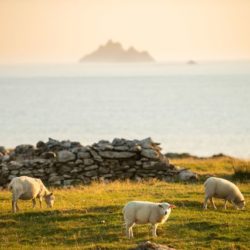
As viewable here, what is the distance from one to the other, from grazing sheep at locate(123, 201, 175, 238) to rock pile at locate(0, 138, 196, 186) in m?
14.6

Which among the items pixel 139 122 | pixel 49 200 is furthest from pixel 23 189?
pixel 139 122

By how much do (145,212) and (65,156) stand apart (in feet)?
52.0

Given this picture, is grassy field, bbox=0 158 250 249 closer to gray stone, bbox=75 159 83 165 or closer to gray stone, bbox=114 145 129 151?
gray stone, bbox=75 159 83 165

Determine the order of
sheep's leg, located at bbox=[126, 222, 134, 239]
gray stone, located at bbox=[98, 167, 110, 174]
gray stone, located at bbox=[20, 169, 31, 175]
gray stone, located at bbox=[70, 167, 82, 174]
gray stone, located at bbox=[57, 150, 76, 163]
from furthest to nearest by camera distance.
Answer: gray stone, located at bbox=[98, 167, 110, 174] < gray stone, located at bbox=[57, 150, 76, 163] < gray stone, located at bbox=[70, 167, 82, 174] < gray stone, located at bbox=[20, 169, 31, 175] < sheep's leg, located at bbox=[126, 222, 134, 239]

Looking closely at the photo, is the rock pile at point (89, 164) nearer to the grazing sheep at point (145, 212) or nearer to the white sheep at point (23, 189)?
the white sheep at point (23, 189)

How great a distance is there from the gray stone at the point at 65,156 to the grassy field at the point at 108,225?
7.47m

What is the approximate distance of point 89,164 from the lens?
36.2 m

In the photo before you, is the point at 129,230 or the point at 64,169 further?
the point at 64,169

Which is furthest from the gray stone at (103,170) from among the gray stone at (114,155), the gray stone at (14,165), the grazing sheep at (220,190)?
the grazing sheep at (220,190)

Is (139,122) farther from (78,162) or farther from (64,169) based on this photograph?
(64,169)

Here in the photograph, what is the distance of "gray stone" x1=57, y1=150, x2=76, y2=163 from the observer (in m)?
36.0

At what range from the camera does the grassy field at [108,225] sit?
20719 mm

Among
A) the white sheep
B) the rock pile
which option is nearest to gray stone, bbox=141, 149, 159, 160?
the rock pile

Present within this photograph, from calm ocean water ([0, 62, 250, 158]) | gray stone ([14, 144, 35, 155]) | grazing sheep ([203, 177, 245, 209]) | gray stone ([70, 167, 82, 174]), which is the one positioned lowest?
calm ocean water ([0, 62, 250, 158])
